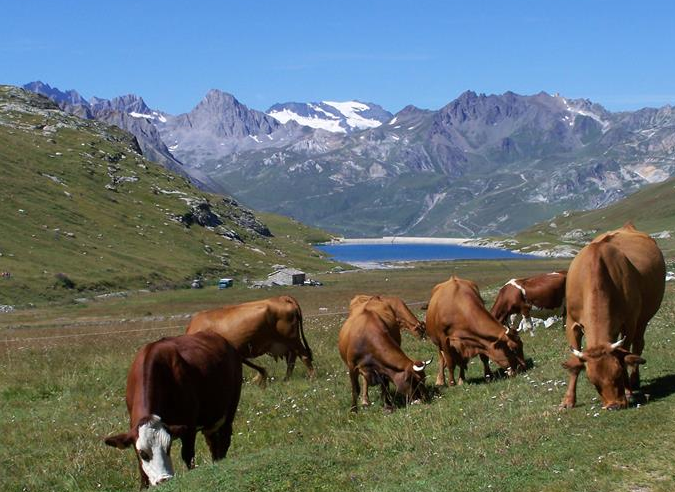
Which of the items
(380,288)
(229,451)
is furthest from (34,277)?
(229,451)

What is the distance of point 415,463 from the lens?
41.3 feet

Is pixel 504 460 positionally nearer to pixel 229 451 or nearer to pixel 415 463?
pixel 415 463

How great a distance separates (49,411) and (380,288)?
96771mm

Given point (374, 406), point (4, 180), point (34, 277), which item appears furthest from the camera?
point (4, 180)

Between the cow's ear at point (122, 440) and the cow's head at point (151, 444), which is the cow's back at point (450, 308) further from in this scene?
the cow's ear at point (122, 440)

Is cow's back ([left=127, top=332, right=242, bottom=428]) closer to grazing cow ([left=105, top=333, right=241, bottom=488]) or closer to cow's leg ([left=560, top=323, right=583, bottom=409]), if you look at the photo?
grazing cow ([left=105, top=333, right=241, bottom=488])

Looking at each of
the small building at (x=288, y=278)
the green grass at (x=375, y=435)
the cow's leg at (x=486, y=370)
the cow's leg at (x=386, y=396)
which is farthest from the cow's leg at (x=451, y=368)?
the small building at (x=288, y=278)

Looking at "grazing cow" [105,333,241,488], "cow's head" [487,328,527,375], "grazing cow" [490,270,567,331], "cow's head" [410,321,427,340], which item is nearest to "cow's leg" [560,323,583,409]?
"cow's head" [487,328,527,375]

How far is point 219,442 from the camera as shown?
14953 millimetres

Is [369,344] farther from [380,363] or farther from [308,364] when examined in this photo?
[308,364]

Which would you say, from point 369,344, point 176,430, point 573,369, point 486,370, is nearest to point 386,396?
point 369,344

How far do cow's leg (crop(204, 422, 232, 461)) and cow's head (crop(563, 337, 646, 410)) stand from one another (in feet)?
22.0

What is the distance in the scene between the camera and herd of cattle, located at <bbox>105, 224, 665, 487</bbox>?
43.0 feet

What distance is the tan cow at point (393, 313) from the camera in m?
22.5
